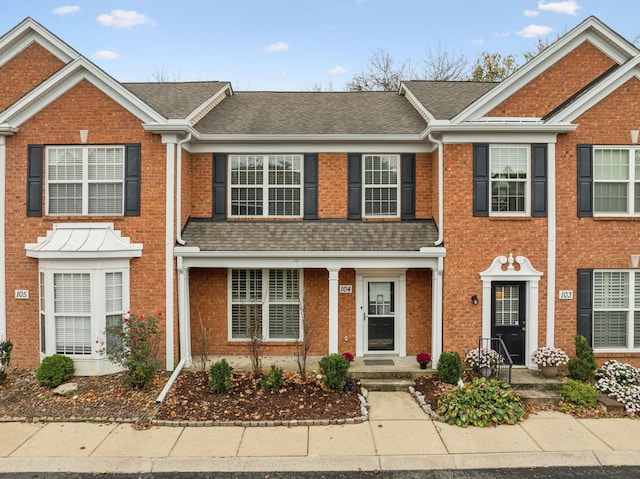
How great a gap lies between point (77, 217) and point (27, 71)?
4624mm

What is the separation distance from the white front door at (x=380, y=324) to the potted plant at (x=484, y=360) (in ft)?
6.76

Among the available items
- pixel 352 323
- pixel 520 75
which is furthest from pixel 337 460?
pixel 520 75

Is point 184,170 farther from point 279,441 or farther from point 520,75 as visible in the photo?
point 520,75

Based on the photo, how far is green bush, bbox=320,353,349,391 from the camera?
9234 mm

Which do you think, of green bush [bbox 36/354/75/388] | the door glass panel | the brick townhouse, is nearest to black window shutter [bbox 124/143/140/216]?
the brick townhouse

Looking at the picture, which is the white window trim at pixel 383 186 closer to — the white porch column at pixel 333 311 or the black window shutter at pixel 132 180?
the white porch column at pixel 333 311

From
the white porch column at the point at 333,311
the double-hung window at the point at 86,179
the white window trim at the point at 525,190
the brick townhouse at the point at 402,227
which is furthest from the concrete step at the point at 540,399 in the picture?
the double-hung window at the point at 86,179

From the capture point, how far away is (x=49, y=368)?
377 inches

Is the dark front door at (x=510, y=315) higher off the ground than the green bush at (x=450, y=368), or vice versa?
the dark front door at (x=510, y=315)

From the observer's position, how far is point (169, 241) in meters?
10.5

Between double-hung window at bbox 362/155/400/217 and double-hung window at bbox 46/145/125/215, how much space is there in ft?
20.1

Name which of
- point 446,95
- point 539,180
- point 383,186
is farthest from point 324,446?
point 446,95

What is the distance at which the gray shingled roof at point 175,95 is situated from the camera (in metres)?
11.3

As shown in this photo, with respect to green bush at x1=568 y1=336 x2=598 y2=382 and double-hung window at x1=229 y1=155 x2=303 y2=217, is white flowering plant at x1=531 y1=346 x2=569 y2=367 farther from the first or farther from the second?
double-hung window at x1=229 y1=155 x2=303 y2=217
